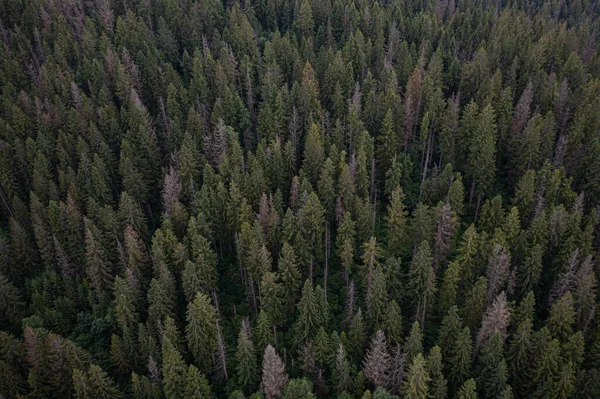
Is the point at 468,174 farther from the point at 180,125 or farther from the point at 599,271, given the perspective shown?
the point at 180,125

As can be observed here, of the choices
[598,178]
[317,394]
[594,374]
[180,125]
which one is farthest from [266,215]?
[598,178]

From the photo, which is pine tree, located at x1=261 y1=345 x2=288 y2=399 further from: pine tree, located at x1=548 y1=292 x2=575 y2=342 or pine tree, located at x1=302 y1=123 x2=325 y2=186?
pine tree, located at x1=302 y1=123 x2=325 y2=186

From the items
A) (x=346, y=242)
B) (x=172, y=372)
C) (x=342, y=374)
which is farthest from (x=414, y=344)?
(x=172, y=372)

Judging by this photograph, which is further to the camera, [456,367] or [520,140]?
[520,140]

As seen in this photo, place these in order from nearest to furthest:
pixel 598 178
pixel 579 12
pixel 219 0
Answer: pixel 598 178 < pixel 219 0 < pixel 579 12

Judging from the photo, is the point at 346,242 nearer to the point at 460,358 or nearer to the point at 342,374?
the point at 342,374

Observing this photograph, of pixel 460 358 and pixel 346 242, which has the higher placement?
pixel 346 242
